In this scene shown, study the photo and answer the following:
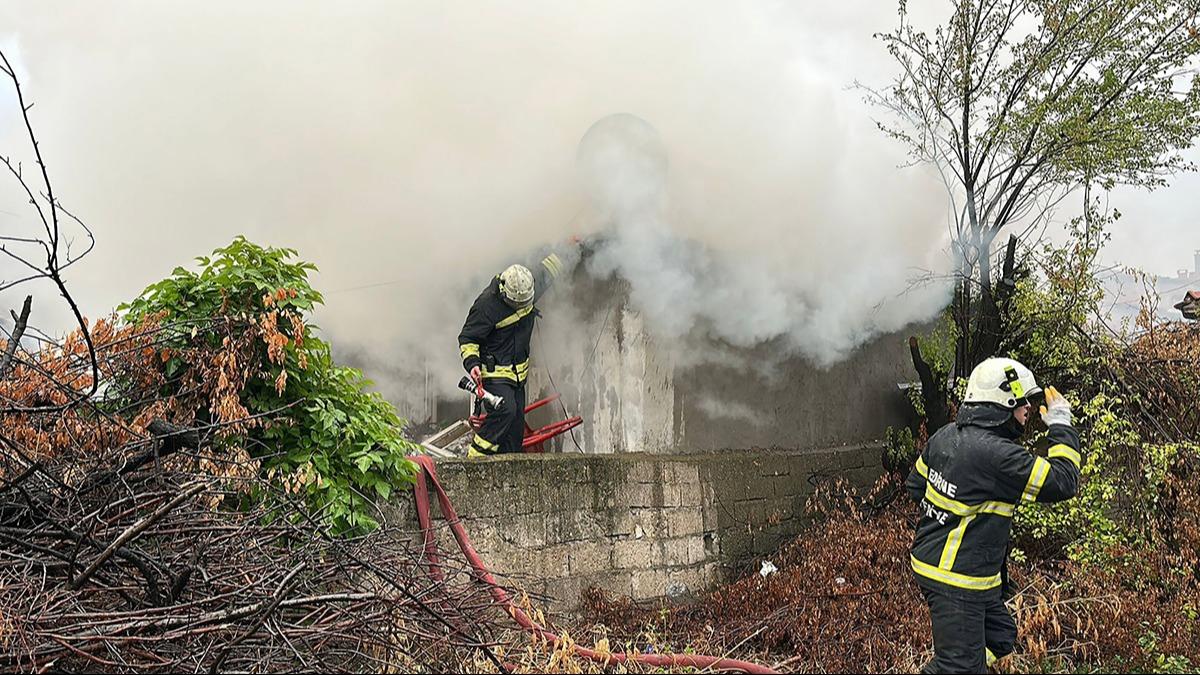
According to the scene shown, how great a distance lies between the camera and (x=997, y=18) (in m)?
8.98

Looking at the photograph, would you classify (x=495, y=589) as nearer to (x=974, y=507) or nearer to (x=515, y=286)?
(x=974, y=507)

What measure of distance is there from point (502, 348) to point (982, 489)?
13.6 feet

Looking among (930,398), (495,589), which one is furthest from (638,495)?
(930,398)

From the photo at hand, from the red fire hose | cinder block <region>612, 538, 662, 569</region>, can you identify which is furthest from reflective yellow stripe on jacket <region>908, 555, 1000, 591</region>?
cinder block <region>612, 538, 662, 569</region>

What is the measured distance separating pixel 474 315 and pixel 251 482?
110 inches

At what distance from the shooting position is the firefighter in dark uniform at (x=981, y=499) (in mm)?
4254

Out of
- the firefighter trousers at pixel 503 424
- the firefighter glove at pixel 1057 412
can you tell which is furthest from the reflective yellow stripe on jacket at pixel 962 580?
the firefighter trousers at pixel 503 424

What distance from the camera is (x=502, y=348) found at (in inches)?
301

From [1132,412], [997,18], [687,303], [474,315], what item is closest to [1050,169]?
[997,18]

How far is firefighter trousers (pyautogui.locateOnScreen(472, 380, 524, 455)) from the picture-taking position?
737 centimetres

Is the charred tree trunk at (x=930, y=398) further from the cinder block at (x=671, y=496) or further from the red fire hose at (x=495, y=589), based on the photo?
the red fire hose at (x=495, y=589)

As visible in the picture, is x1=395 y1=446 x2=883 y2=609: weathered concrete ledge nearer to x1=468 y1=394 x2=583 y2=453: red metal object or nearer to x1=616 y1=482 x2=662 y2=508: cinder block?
x1=616 y1=482 x2=662 y2=508: cinder block

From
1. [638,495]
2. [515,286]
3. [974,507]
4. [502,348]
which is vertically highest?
[515,286]

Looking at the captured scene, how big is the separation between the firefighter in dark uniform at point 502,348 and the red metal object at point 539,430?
11 centimetres
